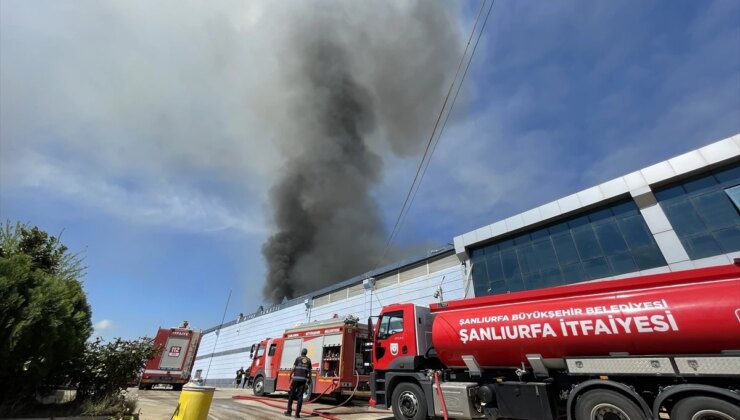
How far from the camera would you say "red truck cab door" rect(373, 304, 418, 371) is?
802 centimetres

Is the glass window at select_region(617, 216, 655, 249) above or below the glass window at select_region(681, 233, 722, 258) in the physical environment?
above

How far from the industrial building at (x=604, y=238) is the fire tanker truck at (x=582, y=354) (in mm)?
6585

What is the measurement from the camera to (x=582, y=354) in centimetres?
579

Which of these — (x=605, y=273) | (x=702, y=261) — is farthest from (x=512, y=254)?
(x=702, y=261)

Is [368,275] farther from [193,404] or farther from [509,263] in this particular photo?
[193,404]

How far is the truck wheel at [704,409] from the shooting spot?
14.3ft

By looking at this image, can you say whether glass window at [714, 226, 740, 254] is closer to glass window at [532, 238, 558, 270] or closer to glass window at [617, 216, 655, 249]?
glass window at [617, 216, 655, 249]

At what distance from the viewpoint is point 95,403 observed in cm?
603

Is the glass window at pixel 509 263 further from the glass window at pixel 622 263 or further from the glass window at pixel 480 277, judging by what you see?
the glass window at pixel 622 263

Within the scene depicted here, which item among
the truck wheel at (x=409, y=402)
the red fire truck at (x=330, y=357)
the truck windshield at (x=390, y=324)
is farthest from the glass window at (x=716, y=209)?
the red fire truck at (x=330, y=357)

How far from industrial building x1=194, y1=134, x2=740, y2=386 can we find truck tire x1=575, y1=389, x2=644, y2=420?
331 inches

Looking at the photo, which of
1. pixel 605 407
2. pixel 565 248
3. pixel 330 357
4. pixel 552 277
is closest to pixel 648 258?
pixel 565 248

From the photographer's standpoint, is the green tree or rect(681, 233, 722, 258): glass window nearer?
the green tree

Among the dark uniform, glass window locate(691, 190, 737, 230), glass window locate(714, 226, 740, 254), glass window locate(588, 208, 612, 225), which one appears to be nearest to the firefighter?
the dark uniform
